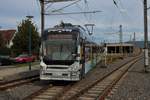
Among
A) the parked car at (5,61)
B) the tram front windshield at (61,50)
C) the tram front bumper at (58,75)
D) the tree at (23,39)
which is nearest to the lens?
the tram front bumper at (58,75)

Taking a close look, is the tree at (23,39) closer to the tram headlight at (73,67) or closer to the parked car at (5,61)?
the parked car at (5,61)

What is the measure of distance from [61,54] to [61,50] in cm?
23

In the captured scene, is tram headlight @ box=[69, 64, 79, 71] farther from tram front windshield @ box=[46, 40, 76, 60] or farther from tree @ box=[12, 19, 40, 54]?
tree @ box=[12, 19, 40, 54]

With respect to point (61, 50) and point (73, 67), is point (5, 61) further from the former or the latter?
point (73, 67)

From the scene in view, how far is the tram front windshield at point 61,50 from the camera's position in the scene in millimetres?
19359

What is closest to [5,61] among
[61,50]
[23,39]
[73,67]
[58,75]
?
[23,39]

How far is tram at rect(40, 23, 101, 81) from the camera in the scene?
19172 mm

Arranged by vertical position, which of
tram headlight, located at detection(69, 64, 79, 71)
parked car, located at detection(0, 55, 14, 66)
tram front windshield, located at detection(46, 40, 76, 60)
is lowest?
parked car, located at detection(0, 55, 14, 66)

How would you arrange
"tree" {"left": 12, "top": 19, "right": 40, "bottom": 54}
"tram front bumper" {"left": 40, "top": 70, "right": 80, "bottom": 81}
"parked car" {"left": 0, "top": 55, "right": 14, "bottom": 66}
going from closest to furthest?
"tram front bumper" {"left": 40, "top": 70, "right": 80, "bottom": 81} < "parked car" {"left": 0, "top": 55, "right": 14, "bottom": 66} < "tree" {"left": 12, "top": 19, "right": 40, "bottom": 54}

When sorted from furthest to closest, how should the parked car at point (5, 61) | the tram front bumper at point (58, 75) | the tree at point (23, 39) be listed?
the tree at point (23, 39)
the parked car at point (5, 61)
the tram front bumper at point (58, 75)

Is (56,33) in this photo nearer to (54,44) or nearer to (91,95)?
(54,44)

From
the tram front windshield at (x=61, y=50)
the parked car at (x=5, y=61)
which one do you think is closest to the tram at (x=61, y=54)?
the tram front windshield at (x=61, y=50)

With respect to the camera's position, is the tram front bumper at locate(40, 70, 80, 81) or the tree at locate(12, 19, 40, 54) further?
the tree at locate(12, 19, 40, 54)

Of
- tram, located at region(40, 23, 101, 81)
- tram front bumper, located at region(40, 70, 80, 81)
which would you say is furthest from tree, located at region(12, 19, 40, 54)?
tram front bumper, located at region(40, 70, 80, 81)
